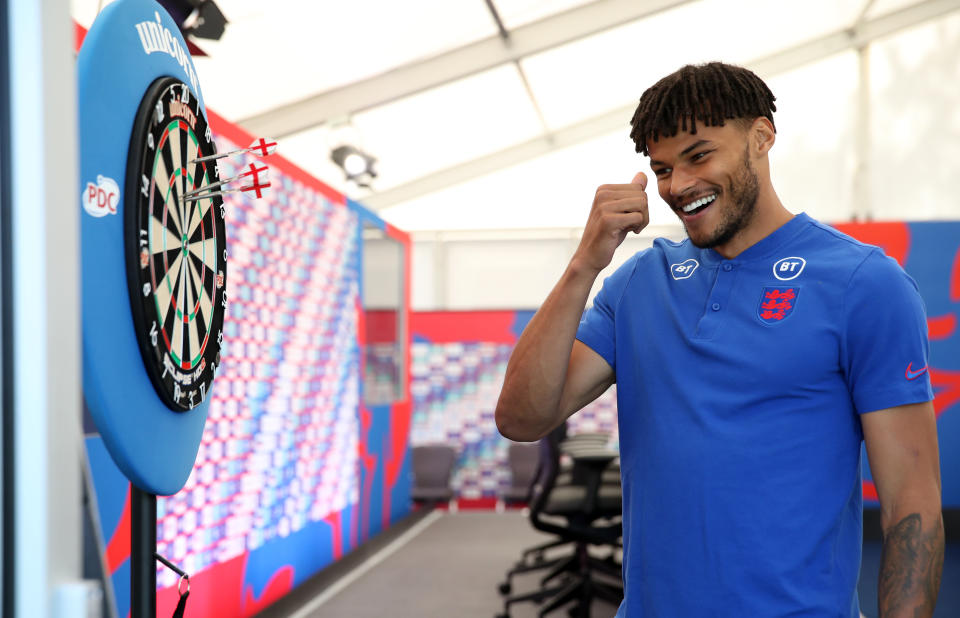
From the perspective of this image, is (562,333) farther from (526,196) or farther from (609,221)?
(526,196)

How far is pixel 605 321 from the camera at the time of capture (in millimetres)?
1157

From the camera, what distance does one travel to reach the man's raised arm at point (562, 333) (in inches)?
40.8

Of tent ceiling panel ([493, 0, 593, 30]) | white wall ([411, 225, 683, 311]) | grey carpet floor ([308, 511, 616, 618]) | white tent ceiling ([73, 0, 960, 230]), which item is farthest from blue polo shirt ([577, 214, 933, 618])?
white wall ([411, 225, 683, 311])

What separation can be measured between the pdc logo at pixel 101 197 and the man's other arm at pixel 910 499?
872mm

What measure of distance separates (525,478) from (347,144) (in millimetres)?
3182

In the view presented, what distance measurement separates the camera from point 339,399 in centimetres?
457

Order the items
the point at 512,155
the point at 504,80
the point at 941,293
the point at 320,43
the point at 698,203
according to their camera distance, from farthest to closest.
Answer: the point at 512,155, the point at 504,80, the point at 320,43, the point at 941,293, the point at 698,203

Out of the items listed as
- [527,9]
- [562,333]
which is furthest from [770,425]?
[527,9]

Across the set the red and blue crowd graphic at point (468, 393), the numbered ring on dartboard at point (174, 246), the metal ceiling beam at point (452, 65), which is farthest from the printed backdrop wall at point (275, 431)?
the red and blue crowd graphic at point (468, 393)

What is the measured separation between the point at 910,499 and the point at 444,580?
381cm

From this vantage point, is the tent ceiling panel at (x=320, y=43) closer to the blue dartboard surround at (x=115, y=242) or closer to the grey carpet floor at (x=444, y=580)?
the grey carpet floor at (x=444, y=580)

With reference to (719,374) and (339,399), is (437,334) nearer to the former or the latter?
(339,399)

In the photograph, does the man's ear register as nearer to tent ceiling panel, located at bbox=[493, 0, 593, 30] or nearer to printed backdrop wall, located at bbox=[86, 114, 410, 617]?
printed backdrop wall, located at bbox=[86, 114, 410, 617]

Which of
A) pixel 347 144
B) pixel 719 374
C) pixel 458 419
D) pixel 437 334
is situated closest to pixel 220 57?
pixel 347 144
